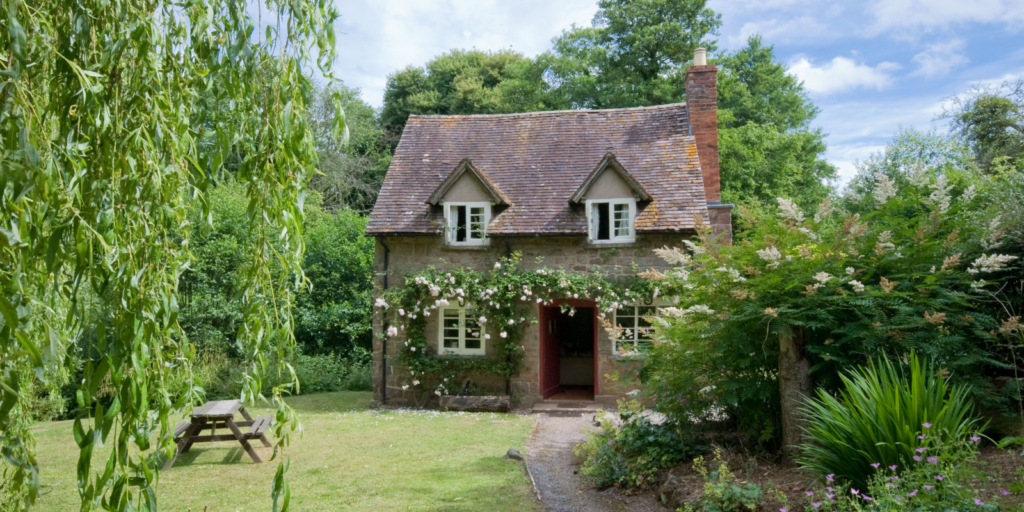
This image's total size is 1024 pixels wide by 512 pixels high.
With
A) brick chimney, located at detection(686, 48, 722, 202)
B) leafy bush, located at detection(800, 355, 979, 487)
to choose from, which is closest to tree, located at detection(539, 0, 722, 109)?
brick chimney, located at detection(686, 48, 722, 202)

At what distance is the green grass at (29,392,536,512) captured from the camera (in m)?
7.68

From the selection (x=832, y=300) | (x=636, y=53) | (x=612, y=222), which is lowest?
(x=832, y=300)

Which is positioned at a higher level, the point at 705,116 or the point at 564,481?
the point at 705,116

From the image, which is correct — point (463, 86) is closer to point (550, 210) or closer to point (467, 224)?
point (467, 224)

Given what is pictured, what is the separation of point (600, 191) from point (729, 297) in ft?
27.0

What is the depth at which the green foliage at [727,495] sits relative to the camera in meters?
5.89

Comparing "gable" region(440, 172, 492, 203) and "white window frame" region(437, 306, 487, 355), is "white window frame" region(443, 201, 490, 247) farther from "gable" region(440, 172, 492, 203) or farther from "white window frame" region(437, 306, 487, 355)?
"white window frame" region(437, 306, 487, 355)

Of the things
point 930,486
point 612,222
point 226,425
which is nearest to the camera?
point 930,486

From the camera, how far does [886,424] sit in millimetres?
5195

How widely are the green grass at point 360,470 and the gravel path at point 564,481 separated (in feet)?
0.85

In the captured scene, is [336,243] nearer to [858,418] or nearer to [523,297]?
[523,297]

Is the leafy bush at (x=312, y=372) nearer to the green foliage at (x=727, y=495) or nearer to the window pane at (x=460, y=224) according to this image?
the window pane at (x=460, y=224)

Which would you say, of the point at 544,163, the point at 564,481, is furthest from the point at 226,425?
the point at 544,163

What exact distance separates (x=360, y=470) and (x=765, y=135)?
65.3ft
